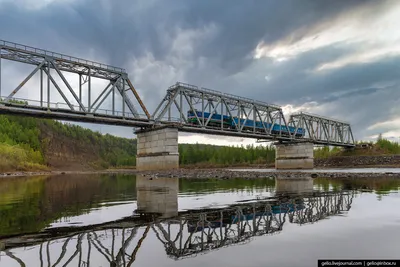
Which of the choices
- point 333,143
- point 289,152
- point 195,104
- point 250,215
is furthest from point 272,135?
point 250,215

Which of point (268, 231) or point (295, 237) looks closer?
point (295, 237)

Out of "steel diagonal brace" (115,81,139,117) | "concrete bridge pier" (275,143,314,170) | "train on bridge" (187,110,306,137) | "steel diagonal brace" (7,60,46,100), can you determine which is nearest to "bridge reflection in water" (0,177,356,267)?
"steel diagonal brace" (7,60,46,100)

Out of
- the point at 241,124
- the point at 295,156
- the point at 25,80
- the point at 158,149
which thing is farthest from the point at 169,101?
the point at 295,156

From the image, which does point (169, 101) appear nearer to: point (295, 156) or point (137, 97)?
point (137, 97)

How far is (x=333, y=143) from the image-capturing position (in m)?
126

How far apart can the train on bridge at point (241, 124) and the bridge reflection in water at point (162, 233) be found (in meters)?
58.0

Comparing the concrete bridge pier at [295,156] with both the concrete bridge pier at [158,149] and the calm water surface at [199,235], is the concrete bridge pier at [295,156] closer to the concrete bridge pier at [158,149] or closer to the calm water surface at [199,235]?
the concrete bridge pier at [158,149]

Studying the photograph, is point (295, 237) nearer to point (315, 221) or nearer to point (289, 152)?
point (315, 221)

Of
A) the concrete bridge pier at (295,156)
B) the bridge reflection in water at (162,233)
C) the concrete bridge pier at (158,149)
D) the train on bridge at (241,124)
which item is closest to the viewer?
→ the bridge reflection in water at (162,233)

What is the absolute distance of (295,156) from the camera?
107688mm

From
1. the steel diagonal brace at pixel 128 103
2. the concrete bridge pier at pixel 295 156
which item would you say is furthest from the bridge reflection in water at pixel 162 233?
the concrete bridge pier at pixel 295 156

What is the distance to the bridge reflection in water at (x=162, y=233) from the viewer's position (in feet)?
23.5

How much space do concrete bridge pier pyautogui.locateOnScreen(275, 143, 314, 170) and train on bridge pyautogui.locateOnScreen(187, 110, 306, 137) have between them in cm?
528

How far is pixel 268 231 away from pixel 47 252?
Answer: 627 cm
